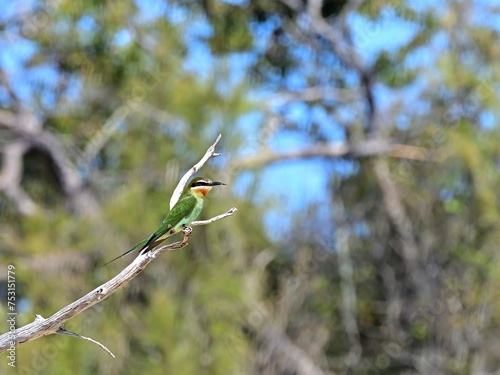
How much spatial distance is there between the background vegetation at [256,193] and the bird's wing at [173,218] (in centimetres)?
454

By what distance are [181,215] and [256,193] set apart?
238 inches

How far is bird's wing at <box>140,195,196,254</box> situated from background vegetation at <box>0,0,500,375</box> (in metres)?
4.54

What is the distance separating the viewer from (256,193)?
8766mm

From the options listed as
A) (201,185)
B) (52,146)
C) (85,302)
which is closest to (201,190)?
(201,185)

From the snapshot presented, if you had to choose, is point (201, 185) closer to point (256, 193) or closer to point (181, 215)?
point (181, 215)

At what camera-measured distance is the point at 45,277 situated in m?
8.12

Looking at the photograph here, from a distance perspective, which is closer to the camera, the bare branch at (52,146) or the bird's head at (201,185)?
the bird's head at (201,185)

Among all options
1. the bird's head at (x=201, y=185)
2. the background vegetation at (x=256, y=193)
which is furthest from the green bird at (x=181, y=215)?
the background vegetation at (x=256, y=193)

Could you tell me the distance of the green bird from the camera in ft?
8.21

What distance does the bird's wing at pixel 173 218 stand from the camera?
2480 millimetres

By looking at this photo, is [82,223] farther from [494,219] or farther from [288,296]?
[494,219]

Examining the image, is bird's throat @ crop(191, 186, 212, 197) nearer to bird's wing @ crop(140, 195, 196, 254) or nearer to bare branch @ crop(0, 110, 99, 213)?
bird's wing @ crop(140, 195, 196, 254)

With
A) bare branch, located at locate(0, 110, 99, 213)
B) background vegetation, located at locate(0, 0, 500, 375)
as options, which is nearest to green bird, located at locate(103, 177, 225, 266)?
background vegetation, located at locate(0, 0, 500, 375)

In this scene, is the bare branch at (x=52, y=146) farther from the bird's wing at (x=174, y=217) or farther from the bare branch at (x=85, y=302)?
the bare branch at (x=85, y=302)
